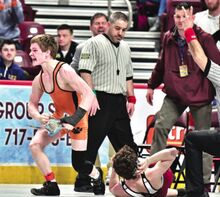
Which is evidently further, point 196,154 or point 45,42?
point 45,42

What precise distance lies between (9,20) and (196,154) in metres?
5.54

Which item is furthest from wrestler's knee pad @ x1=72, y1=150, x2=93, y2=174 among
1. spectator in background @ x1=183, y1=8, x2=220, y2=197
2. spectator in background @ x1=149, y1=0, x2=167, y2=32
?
spectator in background @ x1=149, y1=0, x2=167, y2=32

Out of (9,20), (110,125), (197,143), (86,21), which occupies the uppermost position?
(9,20)

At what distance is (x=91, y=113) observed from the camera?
35.3 ft

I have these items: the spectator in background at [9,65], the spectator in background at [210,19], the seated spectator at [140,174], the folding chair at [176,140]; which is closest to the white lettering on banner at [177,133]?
the folding chair at [176,140]

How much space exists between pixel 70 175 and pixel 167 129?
5.46ft

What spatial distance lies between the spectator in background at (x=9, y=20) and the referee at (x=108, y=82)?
3.44 meters

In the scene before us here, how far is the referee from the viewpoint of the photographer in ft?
35.8

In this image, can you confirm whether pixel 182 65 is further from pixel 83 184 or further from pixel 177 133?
pixel 177 133

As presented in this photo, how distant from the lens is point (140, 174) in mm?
9625

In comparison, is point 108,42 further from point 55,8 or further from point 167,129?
point 55,8

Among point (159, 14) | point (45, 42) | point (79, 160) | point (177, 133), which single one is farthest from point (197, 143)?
point (159, 14)

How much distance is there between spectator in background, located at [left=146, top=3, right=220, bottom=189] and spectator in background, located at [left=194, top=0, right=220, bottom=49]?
1.20 metres

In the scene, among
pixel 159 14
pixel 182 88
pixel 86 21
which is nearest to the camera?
pixel 182 88
